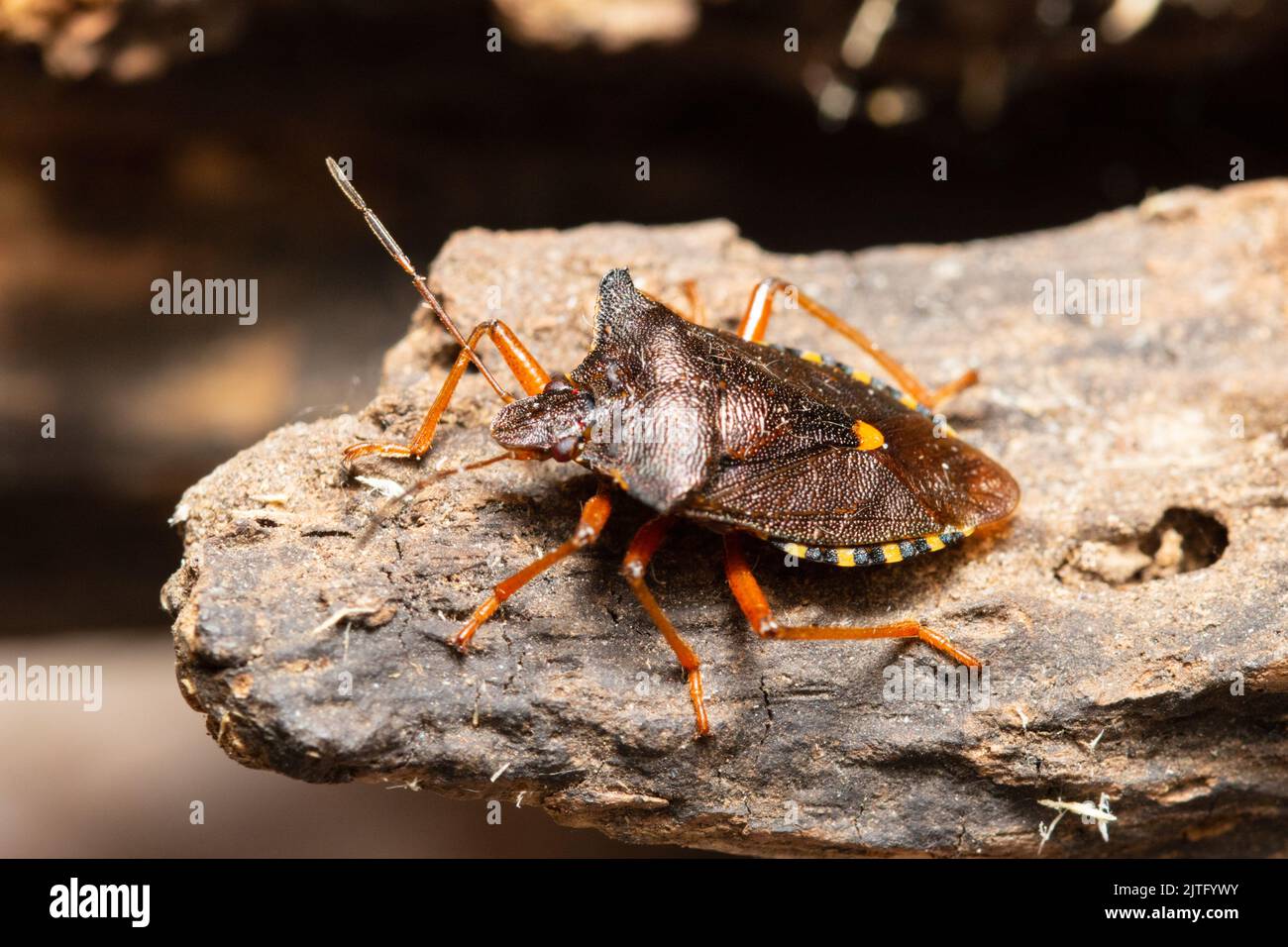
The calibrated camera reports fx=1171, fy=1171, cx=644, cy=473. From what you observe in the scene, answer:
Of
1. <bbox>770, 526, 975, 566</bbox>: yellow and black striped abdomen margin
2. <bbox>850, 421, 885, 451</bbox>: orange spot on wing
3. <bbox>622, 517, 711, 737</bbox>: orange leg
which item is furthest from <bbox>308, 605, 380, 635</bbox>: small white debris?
<bbox>850, 421, 885, 451</bbox>: orange spot on wing

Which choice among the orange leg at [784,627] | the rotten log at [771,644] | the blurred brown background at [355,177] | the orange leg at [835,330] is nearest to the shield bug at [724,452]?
the orange leg at [784,627]

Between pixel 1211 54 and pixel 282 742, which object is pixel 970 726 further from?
pixel 1211 54

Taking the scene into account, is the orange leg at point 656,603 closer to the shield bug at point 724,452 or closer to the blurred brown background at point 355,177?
the shield bug at point 724,452

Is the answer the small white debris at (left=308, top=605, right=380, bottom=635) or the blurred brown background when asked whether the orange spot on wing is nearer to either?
the small white debris at (left=308, top=605, right=380, bottom=635)

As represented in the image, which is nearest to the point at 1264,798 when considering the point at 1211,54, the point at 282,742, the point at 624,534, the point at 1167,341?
the point at 1167,341

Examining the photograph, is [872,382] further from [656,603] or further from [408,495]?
[408,495]

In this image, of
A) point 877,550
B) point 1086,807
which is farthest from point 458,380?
point 1086,807
